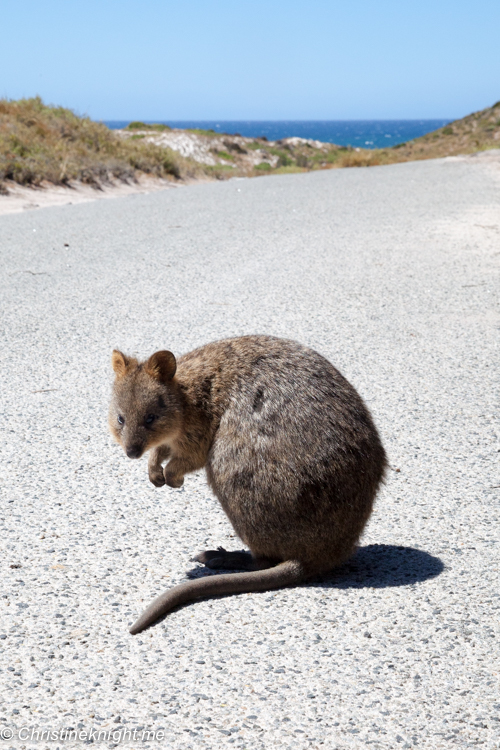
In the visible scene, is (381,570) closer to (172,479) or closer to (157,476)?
(172,479)

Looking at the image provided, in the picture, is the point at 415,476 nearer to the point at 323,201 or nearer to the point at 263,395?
the point at 263,395

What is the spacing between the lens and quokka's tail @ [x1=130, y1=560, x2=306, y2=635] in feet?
10.1

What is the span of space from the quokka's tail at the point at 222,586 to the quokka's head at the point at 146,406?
73 centimetres

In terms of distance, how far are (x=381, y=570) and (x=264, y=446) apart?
0.88 m

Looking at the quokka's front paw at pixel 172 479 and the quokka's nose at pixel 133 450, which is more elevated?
the quokka's nose at pixel 133 450

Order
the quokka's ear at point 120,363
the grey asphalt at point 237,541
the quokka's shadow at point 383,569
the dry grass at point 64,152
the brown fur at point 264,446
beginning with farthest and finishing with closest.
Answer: the dry grass at point 64,152 < the quokka's ear at point 120,363 < the quokka's shadow at point 383,569 < the brown fur at point 264,446 < the grey asphalt at point 237,541

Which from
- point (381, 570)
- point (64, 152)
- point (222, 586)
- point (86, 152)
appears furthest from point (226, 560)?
point (86, 152)

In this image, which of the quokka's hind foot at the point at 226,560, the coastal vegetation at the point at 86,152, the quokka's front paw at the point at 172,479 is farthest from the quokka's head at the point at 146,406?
the coastal vegetation at the point at 86,152

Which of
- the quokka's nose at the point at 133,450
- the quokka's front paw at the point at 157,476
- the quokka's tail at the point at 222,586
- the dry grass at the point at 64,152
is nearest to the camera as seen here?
the quokka's tail at the point at 222,586

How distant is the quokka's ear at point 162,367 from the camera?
3705 millimetres

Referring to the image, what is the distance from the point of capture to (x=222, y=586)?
327 centimetres

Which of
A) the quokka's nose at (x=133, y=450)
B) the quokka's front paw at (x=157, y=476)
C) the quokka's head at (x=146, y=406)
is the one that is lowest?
the quokka's front paw at (x=157, y=476)

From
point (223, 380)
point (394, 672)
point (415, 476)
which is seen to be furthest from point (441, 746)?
point (415, 476)

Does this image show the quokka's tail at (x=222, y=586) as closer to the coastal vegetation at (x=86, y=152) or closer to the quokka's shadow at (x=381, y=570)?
the quokka's shadow at (x=381, y=570)
